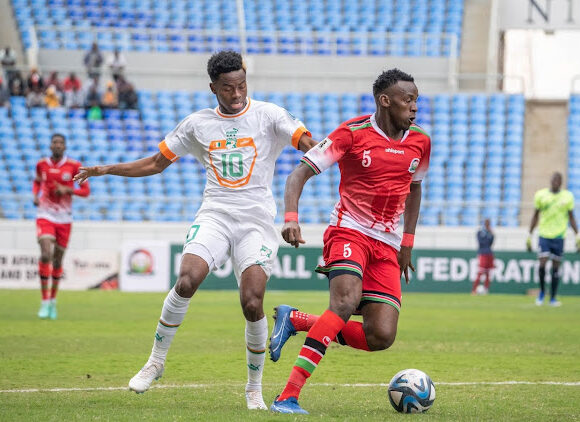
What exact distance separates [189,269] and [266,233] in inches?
26.4

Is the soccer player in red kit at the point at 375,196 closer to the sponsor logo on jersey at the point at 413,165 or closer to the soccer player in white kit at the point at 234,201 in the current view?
the sponsor logo on jersey at the point at 413,165

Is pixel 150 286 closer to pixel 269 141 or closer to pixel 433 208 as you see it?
pixel 433 208

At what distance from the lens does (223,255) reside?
7.31 metres

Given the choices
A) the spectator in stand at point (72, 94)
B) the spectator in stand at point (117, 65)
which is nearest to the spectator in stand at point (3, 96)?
the spectator in stand at point (72, 94)

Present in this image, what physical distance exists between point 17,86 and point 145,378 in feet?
80.7

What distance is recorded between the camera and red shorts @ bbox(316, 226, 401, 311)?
23.4 feet

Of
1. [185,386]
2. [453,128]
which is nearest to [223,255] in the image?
[185,386]

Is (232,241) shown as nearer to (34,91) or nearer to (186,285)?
(186,285)

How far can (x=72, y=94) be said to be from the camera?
30.2m

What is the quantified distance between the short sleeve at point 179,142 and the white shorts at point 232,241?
1.86ft

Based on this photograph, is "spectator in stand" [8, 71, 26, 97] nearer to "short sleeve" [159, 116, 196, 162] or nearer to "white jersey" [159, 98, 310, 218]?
"short sleeve" [159, 116, 196, 162]

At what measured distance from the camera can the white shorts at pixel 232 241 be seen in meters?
7.20

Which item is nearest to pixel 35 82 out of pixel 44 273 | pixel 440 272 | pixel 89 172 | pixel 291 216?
pixel 440 272

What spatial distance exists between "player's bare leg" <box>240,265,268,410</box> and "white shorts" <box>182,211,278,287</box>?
0.10m
